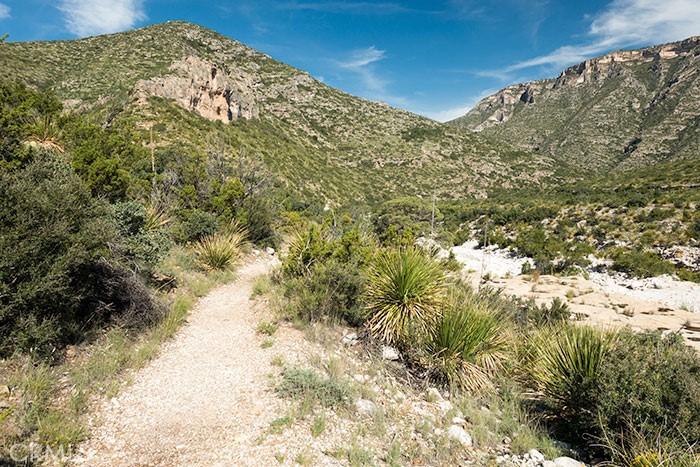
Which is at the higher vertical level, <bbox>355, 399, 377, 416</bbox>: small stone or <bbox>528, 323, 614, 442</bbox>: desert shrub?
<bbox>528, 323, 614, 442</bbox>: desert shrub

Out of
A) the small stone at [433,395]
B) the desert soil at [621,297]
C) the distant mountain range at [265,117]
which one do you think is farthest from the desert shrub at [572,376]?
the distant mountain range at [265,117]

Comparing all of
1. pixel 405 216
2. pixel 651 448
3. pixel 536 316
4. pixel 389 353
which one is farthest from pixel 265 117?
pixel 651 448

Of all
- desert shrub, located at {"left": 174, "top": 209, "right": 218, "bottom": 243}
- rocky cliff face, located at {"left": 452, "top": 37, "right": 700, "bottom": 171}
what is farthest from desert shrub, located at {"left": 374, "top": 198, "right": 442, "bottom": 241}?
rocky cliff face, located at {"left": 452, "top": 37, "right": 700, "bottom": 171}

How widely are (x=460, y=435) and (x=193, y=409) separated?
9.82ft

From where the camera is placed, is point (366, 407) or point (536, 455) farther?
point (366, 407)

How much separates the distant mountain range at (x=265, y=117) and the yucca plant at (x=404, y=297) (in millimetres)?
11460

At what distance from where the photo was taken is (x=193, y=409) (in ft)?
11.2

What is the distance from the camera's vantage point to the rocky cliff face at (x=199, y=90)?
30.3 meters

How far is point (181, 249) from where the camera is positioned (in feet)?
27.5

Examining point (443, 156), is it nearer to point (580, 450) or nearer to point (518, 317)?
point (518, 317)

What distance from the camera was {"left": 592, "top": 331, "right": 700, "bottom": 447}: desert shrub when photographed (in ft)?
10.0

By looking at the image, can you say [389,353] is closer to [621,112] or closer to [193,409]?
[193,409]

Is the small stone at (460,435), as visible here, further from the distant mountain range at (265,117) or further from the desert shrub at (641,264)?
the desert shrub at (641,264)

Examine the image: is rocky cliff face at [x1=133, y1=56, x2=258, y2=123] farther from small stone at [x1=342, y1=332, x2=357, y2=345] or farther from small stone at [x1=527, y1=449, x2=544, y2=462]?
small stone at [x1=527, y1=449, x2=544, y2=462]
